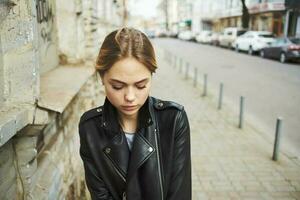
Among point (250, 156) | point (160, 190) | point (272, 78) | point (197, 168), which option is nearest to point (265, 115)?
point (250, 156)

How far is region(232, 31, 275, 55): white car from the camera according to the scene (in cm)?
2300

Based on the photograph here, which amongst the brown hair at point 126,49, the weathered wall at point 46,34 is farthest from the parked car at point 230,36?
the brown hair at point 126,49

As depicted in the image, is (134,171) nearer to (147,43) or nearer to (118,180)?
(118,180)

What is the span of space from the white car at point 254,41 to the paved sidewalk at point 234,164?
640 inches

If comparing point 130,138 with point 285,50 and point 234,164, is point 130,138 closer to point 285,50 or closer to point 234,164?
point 234,164

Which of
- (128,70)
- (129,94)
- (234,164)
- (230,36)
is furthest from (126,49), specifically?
(230,36)

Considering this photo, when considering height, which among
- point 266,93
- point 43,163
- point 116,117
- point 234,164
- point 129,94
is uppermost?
point 129,94

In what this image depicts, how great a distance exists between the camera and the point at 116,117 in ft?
6.52

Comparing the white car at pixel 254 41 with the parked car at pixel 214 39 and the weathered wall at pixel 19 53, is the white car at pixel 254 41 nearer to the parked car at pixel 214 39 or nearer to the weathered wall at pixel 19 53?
the parked car at pixel 214 39

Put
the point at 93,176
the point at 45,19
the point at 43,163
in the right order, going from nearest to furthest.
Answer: the point at 93,176 < the point at 43,163 < the point at 45,19

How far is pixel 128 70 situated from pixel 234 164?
3.84 meters

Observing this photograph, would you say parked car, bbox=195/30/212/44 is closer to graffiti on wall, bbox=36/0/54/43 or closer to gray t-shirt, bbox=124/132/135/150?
graffiti on wall, bbox=36/0/54/43

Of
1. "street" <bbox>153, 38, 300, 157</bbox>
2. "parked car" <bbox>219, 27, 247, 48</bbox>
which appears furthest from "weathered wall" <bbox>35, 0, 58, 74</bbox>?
"parked car" <bbox>219, 27, 247, 48</bbox>

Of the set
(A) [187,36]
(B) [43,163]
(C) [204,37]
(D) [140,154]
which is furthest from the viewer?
(A) [187,36]
